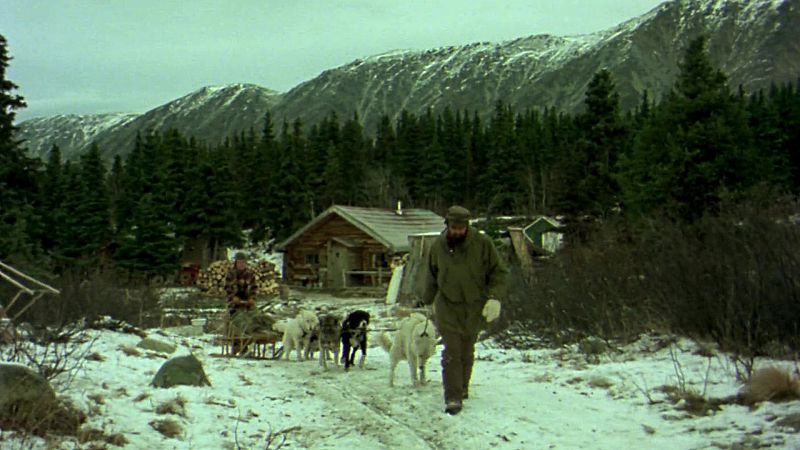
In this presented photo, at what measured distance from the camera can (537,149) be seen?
3125 inches

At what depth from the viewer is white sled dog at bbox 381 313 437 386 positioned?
9.59 metres

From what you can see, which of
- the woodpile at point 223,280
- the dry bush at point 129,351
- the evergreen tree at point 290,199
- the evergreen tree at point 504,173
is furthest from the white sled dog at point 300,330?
the evergreen tree at point 504,173

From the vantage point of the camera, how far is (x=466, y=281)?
8.48 metres

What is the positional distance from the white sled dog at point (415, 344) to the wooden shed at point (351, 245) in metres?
28.0

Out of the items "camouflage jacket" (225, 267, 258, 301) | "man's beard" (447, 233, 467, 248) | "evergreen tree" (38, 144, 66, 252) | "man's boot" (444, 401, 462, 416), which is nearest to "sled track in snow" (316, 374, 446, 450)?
"man's boot" (444, 401, 462, 416)

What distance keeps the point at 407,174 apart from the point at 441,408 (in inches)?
2697

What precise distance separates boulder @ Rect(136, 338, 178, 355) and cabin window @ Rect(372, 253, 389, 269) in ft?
96.4

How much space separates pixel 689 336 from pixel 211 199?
47899mm

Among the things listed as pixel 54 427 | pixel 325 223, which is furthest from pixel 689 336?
pixel 325 223

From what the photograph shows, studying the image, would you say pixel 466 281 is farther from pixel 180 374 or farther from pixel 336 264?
pixel 336 264

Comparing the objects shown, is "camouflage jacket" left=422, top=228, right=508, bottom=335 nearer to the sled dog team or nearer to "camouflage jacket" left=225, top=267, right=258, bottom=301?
the sled dog team

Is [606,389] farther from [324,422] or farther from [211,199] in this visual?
[211,199]

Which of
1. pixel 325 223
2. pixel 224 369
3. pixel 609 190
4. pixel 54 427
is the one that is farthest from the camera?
pixel 325 223

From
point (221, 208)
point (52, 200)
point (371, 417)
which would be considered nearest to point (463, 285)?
point (371, 417)
